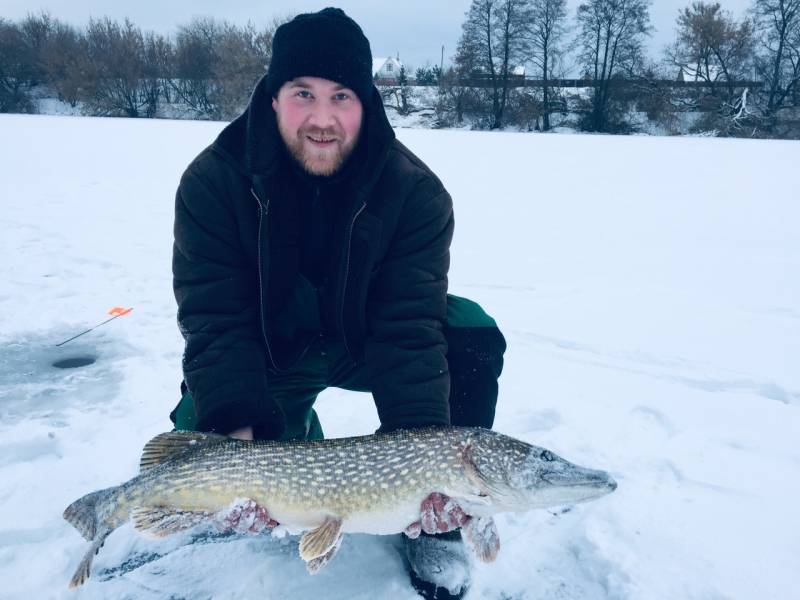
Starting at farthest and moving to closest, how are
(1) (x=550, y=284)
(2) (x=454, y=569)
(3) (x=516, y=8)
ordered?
(3) (x=516, y=8) < (1) (x=550, y=284) < (2) (x=454, y=569)

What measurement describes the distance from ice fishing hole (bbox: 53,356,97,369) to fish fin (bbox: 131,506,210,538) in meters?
1.78

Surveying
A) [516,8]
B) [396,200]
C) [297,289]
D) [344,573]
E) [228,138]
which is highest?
[516,8]

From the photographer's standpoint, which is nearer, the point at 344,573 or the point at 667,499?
the point at 344,573

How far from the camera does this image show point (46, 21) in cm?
3791

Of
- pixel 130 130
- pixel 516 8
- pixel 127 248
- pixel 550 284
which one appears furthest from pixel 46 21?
pixel 550 284

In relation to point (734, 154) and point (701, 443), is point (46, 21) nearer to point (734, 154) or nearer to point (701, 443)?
point (734, 154)

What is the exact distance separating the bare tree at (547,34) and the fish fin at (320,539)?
3010cm

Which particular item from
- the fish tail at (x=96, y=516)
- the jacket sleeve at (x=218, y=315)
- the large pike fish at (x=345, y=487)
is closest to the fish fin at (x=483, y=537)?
the large pike fish at (x=345, y=487)

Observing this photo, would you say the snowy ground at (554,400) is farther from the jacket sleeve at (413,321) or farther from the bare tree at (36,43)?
the bare tree at (36,43)

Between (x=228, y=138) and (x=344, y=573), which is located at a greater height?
(x=228, y=138)

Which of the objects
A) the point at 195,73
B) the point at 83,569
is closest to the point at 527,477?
the point at 83,569

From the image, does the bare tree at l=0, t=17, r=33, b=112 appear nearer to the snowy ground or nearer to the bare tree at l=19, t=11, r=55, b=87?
the bare tree at l=19, t=11, r=55, b=87

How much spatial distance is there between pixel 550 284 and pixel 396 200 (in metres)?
2.82

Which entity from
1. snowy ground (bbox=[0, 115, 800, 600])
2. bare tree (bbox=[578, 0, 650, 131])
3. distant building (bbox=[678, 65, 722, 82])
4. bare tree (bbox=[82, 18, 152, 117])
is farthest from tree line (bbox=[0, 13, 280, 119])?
snowy ground (bbox=[0, 115, 800, 600])
